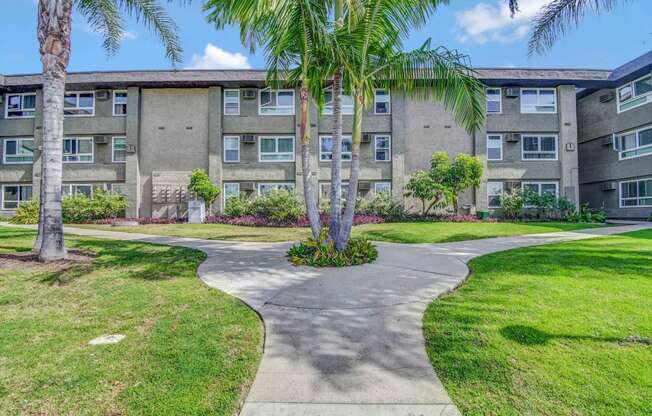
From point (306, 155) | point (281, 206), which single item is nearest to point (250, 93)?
point (281, 206)

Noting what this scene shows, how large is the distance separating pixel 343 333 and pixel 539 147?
2328 cm

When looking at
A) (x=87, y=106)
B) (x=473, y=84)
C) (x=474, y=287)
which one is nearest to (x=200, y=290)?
(x=474, y=287)

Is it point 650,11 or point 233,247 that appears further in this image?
point 233,247

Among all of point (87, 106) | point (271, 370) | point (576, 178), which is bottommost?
point (271, 370)

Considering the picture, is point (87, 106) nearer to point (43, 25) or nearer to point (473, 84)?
point (43, 25)

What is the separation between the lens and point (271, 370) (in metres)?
3.15

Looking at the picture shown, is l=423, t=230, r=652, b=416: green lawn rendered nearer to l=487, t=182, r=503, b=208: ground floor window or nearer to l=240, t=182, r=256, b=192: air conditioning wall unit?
l=487, t=182, r=503, b=208: ground floor window

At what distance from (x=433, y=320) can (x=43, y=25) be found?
33.5ft

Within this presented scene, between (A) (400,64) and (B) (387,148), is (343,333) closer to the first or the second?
(A) (400,64)

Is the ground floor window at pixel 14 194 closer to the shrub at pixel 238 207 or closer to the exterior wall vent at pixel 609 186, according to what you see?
the shrub at pixel 238 207

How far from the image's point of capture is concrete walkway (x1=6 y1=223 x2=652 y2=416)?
2688 millimetres

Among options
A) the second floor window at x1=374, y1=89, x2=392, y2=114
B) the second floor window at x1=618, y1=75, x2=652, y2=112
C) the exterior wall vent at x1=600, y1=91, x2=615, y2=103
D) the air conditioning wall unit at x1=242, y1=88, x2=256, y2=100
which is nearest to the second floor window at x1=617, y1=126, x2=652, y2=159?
the second floor window at x1=618, y1=75, x2=652, y2=112

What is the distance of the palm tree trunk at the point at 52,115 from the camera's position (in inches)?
295

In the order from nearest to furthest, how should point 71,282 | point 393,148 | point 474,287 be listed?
1. point 474,287
2. point 71,282
3. point 393,148
